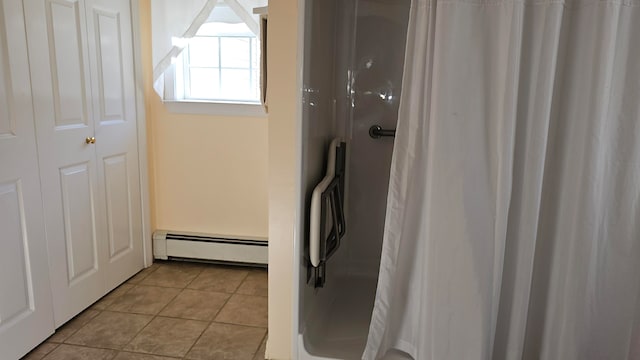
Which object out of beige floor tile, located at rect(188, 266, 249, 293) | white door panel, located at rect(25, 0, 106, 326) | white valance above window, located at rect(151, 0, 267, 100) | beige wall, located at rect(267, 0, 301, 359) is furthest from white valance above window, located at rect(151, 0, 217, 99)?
beige floor tile, located at rect(188, 266, 249, 293)

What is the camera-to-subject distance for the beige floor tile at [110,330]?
2.15 meters

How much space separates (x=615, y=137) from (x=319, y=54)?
1022 millimetres

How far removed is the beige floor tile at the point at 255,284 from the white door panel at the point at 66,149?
782 mm

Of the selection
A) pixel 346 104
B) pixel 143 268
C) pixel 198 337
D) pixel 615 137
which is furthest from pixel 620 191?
pixel 143 268

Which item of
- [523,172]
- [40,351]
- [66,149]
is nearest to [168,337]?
[40,351]

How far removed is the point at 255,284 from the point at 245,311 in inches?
13.6

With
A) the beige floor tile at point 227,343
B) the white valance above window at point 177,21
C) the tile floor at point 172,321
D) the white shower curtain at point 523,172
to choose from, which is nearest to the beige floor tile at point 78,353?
the tile floor at point 172,321

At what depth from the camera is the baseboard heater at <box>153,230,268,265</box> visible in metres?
3.00

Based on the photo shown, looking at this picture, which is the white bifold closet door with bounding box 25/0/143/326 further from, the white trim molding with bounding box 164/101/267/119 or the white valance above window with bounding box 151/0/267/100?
the white trim molding with bounding box 164/101/267/119

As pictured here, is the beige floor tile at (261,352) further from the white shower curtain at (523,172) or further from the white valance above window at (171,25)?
the white valance above window at (171,25)

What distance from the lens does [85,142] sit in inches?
93.6

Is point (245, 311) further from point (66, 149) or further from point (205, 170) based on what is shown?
point (66, 149)

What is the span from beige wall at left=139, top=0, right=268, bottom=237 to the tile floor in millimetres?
334

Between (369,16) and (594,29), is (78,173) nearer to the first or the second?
(369,16)
